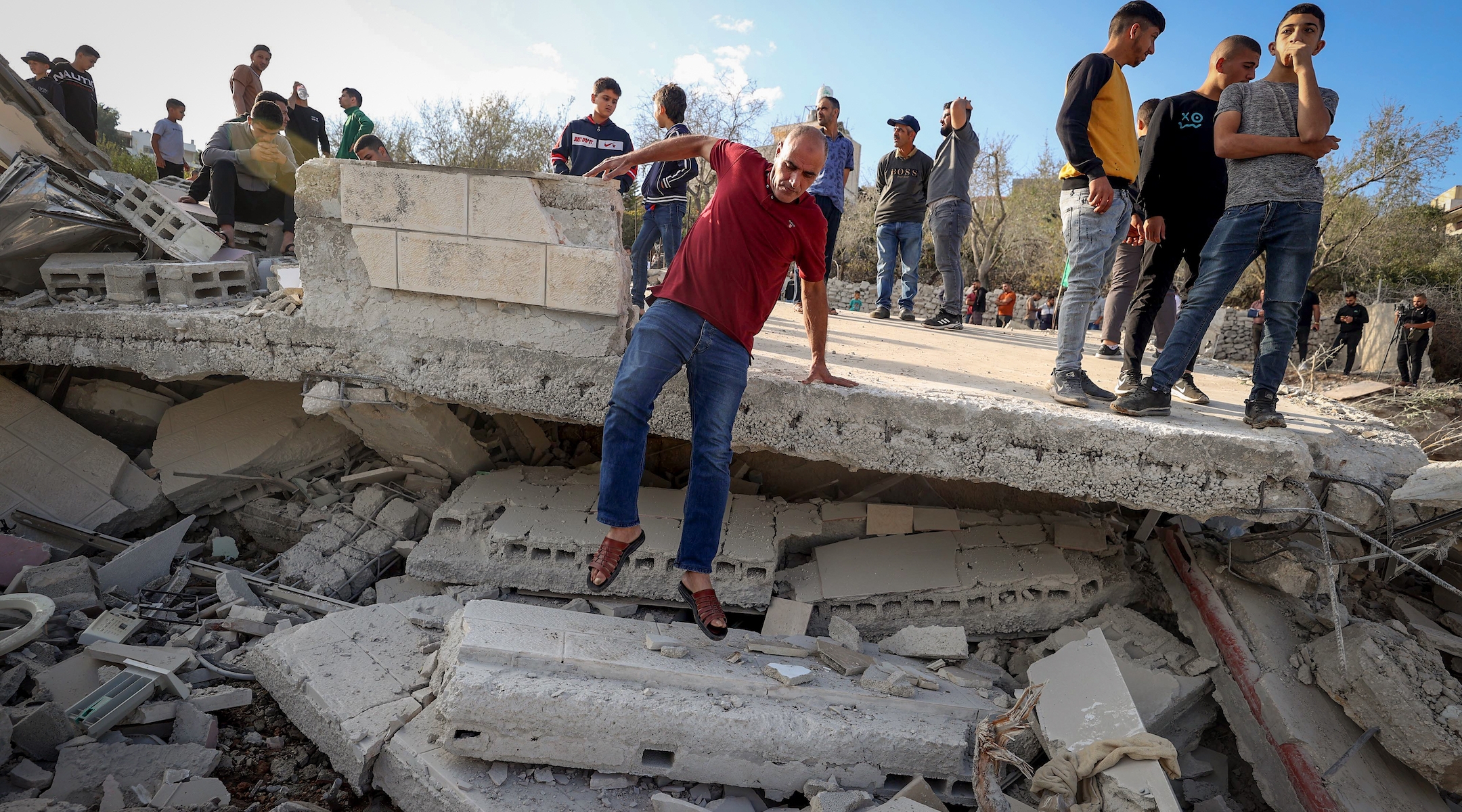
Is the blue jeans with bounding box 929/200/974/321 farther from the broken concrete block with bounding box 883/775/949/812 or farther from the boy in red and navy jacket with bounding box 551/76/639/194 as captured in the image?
the broken concrete block with bounding box 883/775/949/812

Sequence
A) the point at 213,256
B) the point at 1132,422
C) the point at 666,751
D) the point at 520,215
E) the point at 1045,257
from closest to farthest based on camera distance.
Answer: the point at 666,751 < the point at 1132,422 < the point at 520,215 < the point at 213,256 < the point at 1045,257

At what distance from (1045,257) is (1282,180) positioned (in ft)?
83.3

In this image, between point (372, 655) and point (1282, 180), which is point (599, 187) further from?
point (1282, 180)

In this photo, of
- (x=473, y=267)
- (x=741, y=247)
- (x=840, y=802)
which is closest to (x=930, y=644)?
(x=840, y=802)

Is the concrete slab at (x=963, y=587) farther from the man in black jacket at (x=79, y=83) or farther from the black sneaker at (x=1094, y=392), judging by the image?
the man in black jacket at (x=79, y=83)

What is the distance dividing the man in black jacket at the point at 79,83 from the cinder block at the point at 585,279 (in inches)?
277

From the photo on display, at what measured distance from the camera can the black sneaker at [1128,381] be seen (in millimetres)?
3258

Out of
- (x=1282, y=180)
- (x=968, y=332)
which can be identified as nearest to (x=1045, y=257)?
(x=968, y=332)

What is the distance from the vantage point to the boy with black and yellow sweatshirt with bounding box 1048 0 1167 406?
3.04 metres

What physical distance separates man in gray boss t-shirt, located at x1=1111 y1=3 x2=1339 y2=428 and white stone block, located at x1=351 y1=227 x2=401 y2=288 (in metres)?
3.37

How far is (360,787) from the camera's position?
2.56 m

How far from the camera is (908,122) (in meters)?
5.96

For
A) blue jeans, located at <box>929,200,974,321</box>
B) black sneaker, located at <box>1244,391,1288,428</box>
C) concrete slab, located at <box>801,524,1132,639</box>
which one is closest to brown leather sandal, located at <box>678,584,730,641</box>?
concrete slab, located at <box>801,524,1132,639</box>

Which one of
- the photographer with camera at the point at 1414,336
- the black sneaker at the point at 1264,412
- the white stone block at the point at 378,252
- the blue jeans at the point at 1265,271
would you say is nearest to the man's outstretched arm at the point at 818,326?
the blue jeans at the point at 1265,271
